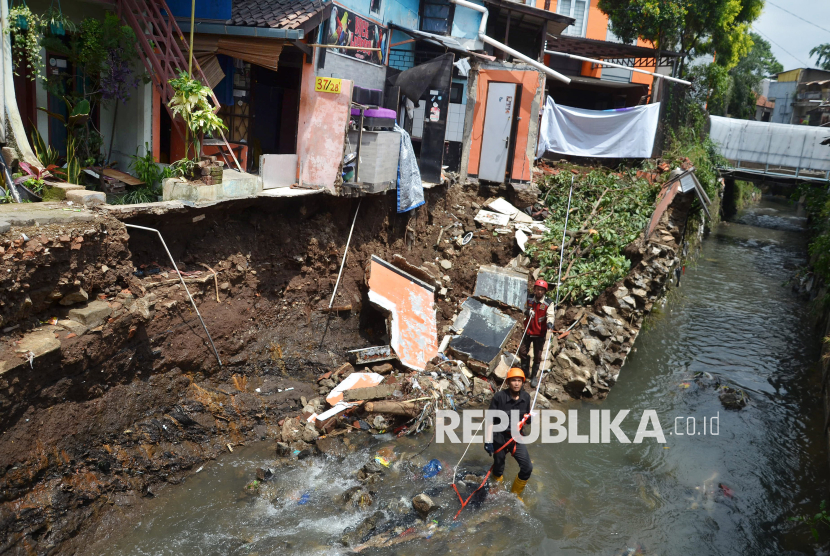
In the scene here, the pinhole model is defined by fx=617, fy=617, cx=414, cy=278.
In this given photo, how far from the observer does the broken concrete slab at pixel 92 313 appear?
648 cm

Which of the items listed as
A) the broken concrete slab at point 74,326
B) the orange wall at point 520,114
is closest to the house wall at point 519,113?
the orange wall at point 520,114

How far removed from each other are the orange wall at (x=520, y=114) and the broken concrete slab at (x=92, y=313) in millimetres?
9431

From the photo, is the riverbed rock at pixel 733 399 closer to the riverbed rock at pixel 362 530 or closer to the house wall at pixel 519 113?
the house wall at pixel 519 113

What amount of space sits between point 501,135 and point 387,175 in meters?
4.34

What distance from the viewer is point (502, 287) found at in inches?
455

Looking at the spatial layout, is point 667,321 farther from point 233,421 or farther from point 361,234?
point 233,421

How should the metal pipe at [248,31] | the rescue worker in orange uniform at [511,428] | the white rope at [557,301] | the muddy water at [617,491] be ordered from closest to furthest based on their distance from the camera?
the muddy water at [617,491] < the rescue worker in orange uniform at [511,428] < the metal pipe at [248,31] < the white rope at [557,301]

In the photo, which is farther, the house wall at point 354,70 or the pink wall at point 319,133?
the house wall at point 354,70

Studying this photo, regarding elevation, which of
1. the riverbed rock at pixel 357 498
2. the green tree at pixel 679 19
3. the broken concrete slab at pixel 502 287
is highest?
the green tree at pixel 679 19

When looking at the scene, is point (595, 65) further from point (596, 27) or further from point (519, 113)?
point (519, 113)

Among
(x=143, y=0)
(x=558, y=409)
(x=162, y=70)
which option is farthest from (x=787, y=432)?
(x=143, y=0)

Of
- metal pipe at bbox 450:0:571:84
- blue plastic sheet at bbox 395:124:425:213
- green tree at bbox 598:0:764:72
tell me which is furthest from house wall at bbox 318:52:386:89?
green tree at bbox 598:0:764:72

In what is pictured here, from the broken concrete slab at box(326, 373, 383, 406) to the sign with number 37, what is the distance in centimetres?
433

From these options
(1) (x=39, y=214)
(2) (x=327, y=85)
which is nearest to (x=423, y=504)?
(1) (x=39, y=214)
